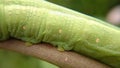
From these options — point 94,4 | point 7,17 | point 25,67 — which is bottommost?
point 25,67

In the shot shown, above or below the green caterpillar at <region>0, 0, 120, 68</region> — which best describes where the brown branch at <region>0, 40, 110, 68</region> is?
below

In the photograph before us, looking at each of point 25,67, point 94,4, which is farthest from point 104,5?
point 25,67

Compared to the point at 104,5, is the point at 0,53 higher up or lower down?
lower down

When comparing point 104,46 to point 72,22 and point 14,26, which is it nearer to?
point 72,22
